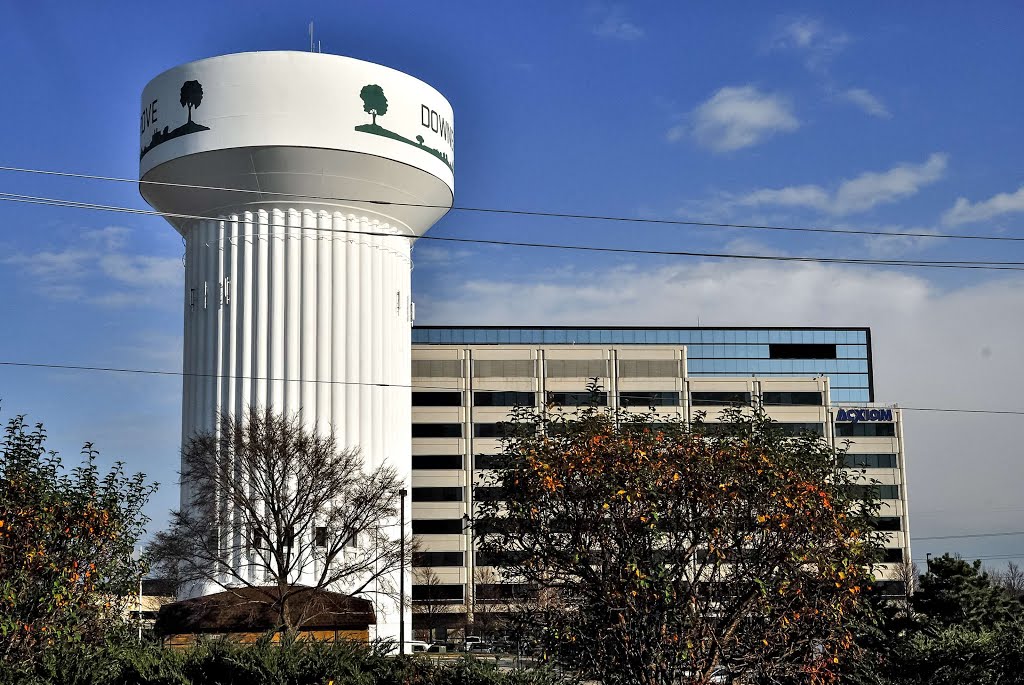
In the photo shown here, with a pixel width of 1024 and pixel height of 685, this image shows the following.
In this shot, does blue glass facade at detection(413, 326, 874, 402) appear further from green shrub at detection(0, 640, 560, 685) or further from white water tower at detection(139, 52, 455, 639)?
green shrub at detection(0, 640, 560, 685)

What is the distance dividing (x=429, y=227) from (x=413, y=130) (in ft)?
19.2

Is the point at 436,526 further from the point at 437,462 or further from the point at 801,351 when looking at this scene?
the point at 801,351

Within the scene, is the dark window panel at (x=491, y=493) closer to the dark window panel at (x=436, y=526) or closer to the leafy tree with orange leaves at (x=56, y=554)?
the leafy tree with orange leaves at (x=56, y=554)

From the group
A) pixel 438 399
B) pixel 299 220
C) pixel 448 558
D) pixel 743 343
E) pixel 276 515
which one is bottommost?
pixel 448 558

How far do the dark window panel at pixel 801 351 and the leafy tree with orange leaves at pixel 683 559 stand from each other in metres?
113

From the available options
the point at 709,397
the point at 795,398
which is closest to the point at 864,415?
the point at 795,398

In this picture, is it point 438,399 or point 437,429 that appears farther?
point 438,399

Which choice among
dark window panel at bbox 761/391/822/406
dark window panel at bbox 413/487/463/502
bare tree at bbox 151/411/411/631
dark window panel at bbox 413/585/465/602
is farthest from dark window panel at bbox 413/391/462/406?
bare tree at bbox 151/411/411/631

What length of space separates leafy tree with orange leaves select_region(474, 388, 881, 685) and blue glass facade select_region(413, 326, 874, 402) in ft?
331

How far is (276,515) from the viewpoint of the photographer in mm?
38219

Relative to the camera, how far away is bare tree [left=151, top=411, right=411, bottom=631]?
126 ft

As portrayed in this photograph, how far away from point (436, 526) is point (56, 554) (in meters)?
75.7

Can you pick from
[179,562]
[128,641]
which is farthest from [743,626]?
[179,562]

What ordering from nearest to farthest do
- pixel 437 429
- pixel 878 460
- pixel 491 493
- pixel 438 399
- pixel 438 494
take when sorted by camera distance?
pixel 491 493, pixel 438 494, pixel 437 429, pixel 438 399, pixel 878 460
